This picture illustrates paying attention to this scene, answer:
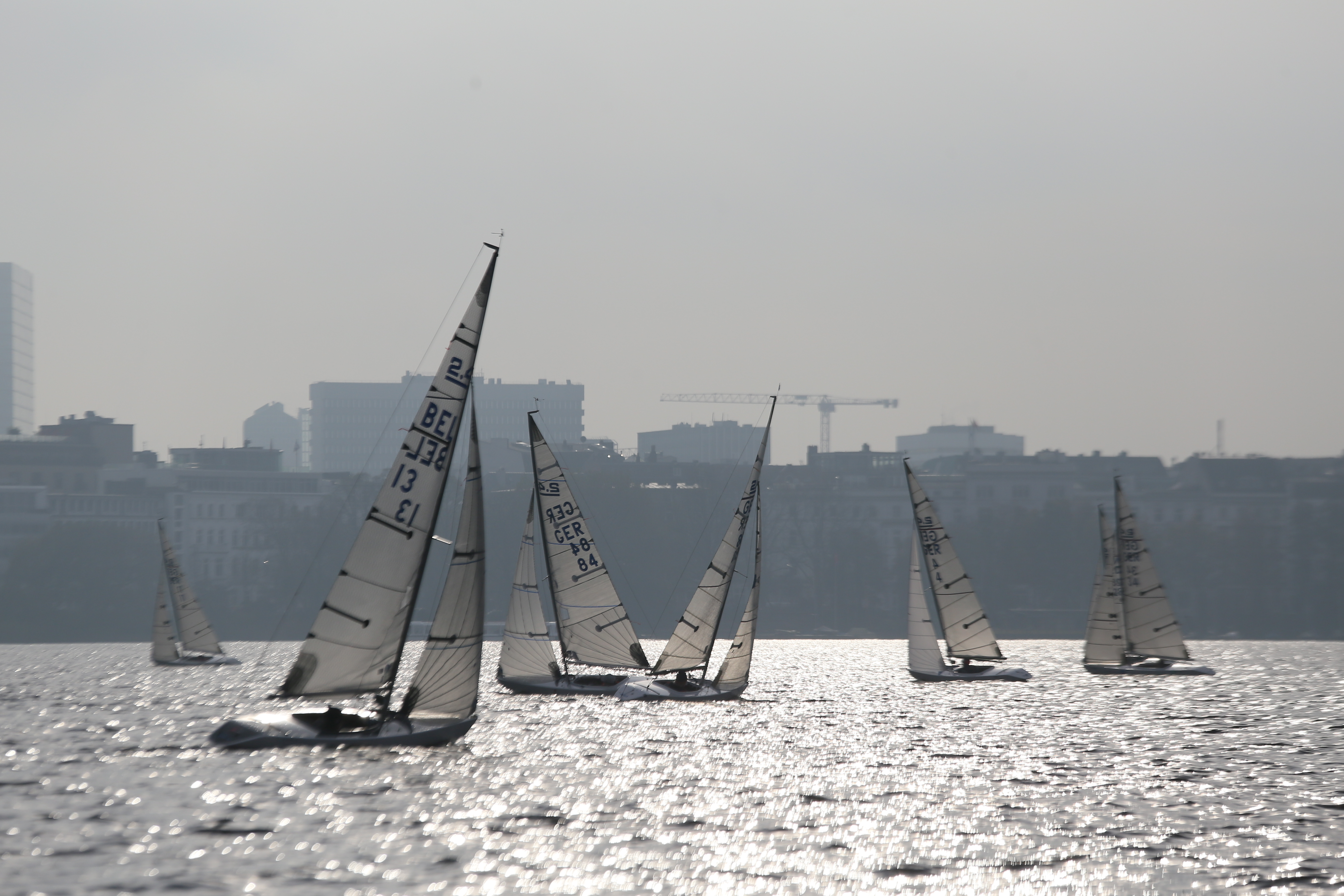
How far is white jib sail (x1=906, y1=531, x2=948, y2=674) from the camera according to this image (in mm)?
58438

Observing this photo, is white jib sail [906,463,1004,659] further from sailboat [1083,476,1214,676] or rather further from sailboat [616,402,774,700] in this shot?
sailboat [616,402,774,700]

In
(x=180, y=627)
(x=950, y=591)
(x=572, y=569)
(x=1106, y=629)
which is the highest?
(x=572, y=569)

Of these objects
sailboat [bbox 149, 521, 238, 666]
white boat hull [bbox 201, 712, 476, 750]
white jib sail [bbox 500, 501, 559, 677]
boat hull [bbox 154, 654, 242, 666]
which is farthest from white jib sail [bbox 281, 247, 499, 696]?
sailboat [bbox 149, 521, 238, 666]

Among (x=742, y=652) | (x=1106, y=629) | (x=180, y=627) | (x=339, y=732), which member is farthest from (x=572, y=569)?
(x=180, y=627)

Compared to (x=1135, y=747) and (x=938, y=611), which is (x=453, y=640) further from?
(x=938, y=611)

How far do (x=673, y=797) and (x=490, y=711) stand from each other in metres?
18.7

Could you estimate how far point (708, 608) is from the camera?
4697cm

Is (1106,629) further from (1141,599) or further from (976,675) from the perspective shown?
(976,675)

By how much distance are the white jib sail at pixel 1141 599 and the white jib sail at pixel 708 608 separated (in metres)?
21.1

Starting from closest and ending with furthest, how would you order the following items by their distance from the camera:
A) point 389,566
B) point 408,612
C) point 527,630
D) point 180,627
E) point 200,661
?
point 389,566, point 408,612, point 527,630, point 200,661, point 180,627

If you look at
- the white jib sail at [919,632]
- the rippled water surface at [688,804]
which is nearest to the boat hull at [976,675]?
the white jib sail at [919,632]

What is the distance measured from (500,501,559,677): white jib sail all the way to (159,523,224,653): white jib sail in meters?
29.0

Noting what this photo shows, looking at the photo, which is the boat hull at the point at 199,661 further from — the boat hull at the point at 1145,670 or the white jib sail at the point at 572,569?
the boat hull at the point at 1145,670

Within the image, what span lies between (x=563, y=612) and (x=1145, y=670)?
29.4 meters
